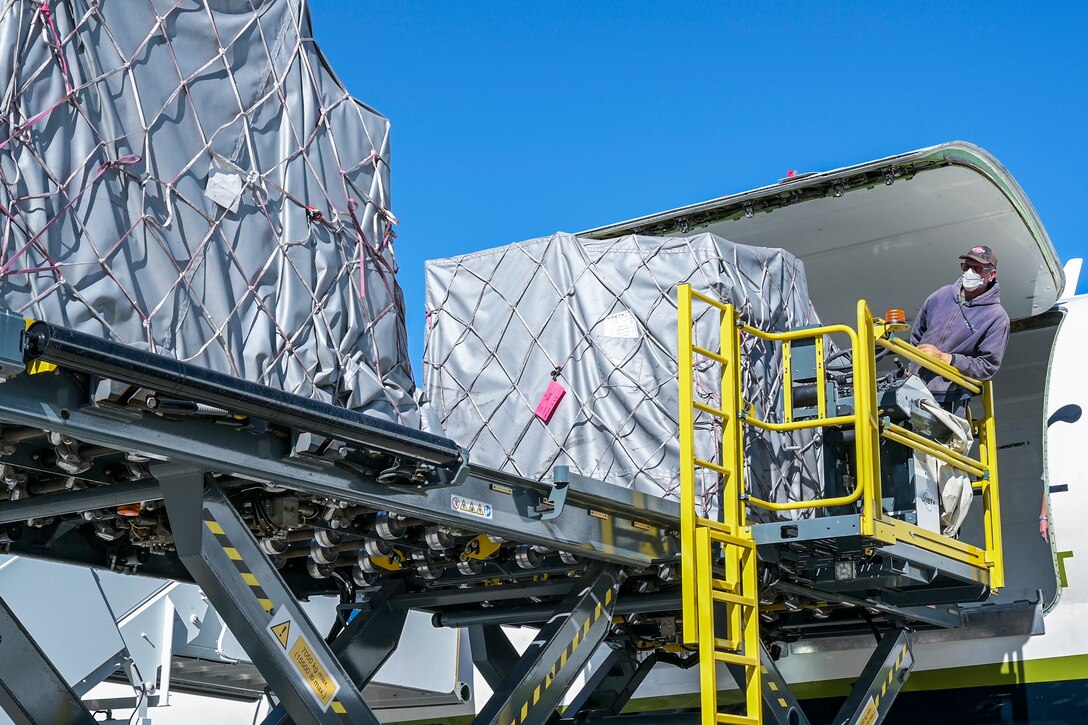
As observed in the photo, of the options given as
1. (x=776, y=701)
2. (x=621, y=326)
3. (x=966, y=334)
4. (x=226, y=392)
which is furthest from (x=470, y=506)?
(x=966, y=334)

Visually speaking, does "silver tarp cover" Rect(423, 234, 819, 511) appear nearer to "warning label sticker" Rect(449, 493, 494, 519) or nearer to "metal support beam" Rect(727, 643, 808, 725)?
"metal support beam" Rect(727, 643, 808, 725)

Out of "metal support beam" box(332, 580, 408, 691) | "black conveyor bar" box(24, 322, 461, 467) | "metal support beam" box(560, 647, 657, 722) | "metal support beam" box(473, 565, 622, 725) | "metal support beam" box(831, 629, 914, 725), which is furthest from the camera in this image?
"metal support beam" box(560, 647, 657, 722)

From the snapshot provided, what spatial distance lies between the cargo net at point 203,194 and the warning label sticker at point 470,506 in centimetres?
39

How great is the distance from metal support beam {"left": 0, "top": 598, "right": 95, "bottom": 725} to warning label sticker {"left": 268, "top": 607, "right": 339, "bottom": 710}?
171cm

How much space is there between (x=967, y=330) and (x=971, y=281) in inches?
13.3

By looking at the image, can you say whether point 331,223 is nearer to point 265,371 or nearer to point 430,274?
point 265,371

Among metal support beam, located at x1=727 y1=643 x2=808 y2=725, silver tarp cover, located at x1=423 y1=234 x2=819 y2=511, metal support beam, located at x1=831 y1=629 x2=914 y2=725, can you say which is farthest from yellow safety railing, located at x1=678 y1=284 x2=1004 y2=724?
metal support beam, located at x1=831 y1=629 x2=914 y2=725

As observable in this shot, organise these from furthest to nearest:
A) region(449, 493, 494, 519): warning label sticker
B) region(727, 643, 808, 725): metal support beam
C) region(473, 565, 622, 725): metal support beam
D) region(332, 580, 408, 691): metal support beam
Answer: region(332, 580, 408, 691): metal support beam
region(727, 643, 808, 725): metal support beam
region(473, 565, 622, 725): metal support beam
region(449, 493, 494, 519): warning label sticker

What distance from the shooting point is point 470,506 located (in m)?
5.33

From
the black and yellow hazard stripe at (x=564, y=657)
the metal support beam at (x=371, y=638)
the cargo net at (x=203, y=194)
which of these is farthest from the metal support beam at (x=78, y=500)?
the metal support beam at (x=371, y=638)

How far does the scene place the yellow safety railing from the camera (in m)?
5.76

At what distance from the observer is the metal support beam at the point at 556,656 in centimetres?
588

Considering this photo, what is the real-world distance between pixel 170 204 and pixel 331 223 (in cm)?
77

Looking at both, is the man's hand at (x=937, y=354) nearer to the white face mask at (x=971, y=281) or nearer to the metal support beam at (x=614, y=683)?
the white face mask at (x=971, y=281)
